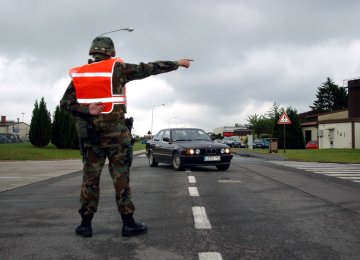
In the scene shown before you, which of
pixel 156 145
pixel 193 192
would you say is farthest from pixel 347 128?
pixel 193 192

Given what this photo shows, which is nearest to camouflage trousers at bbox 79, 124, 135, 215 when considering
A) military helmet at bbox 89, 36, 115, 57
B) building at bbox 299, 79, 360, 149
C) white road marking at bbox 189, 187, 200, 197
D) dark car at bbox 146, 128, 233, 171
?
military helmet at bbox 89, 36, 115, 57

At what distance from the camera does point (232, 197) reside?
7172mm

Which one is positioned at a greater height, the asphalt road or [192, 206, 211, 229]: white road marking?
[192, 206, 211, 229]: white road marking

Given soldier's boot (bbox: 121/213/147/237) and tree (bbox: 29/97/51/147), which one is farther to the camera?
tree (bbox: 29/97/51/147)

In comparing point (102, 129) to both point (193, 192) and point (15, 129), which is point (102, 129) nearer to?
point (193, 192)

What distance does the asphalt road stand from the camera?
3756 mm

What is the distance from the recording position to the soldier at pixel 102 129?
4301 millimetres

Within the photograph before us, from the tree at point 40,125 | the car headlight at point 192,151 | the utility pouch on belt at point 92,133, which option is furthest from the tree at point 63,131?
the utility pouch on belt at point 92,133

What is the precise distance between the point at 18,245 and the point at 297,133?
47.3 metres

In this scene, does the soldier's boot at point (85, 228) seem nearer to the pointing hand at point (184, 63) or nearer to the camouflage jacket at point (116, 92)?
the camouflage jacket at point (116, 92)

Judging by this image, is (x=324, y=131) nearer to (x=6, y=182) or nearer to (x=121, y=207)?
(x=6, y=182)

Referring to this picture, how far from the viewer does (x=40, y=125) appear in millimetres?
38156

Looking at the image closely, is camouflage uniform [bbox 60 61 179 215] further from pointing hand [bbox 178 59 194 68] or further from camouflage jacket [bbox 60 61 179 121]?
pointing hand [bbox 178 59 194 68]

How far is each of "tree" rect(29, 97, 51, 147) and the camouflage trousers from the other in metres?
35.1
